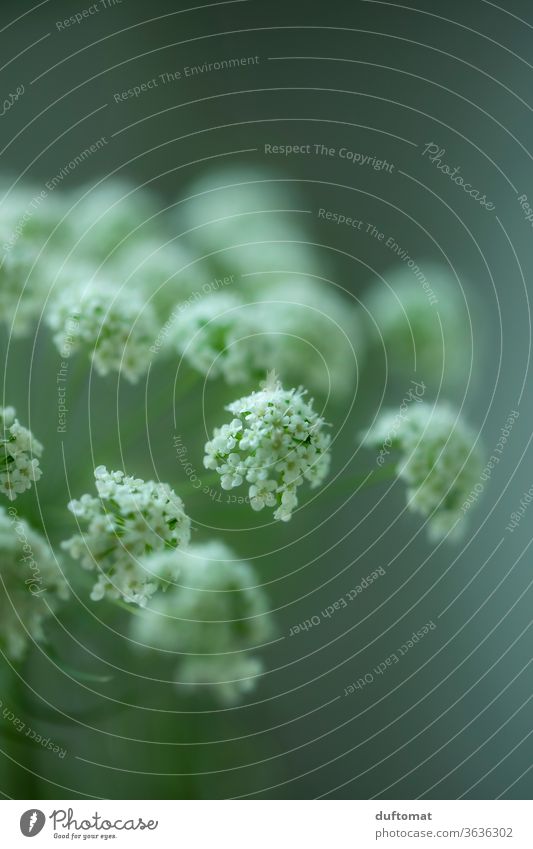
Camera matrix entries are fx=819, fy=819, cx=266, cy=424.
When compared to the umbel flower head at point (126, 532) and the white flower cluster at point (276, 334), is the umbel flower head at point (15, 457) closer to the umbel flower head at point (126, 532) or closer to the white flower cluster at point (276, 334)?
the umbel flower head at point (126, 532)

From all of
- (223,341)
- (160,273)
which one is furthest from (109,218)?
(223,341)
